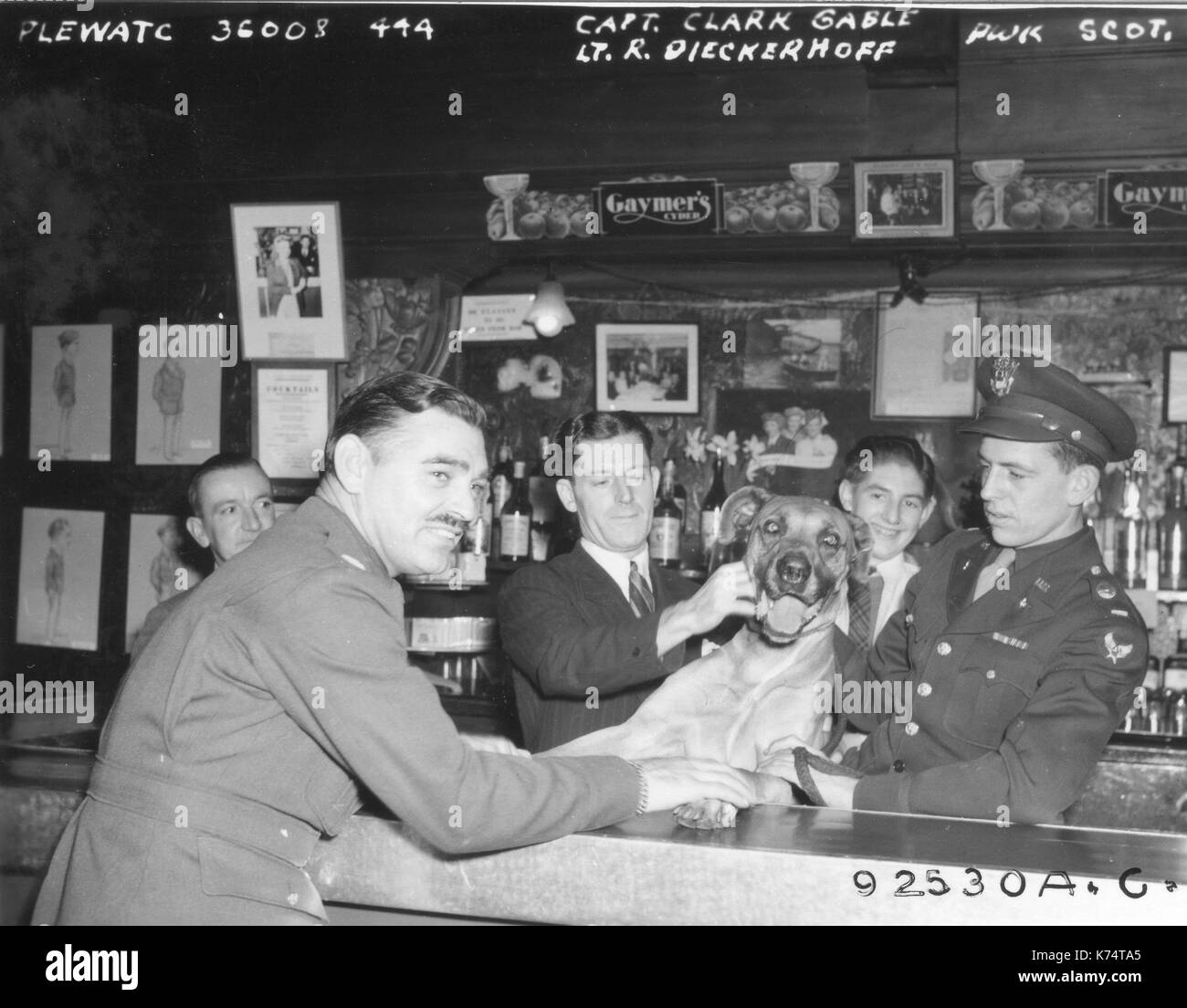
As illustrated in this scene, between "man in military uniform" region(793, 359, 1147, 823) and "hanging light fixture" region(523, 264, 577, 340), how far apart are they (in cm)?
280

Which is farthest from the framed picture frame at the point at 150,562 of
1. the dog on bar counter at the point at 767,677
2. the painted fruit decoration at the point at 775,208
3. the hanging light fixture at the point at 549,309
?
the dog on bar counter at the point at 767,677

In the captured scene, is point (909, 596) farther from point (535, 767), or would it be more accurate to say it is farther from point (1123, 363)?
point (1123, 363)

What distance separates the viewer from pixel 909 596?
116 inches

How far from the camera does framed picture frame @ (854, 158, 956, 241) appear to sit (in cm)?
461

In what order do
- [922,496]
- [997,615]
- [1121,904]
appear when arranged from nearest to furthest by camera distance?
[1121,904] < [997,615] < [922,496]

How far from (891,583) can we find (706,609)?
60.0 inches

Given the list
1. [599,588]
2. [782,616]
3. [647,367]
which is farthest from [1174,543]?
[599,588]

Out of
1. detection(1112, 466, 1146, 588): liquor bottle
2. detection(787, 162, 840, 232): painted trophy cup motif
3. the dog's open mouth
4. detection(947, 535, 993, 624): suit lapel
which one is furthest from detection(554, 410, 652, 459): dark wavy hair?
detection(1112, 466, 1146, 588): liquor bottle

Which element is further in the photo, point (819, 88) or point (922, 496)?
point (819, 88)

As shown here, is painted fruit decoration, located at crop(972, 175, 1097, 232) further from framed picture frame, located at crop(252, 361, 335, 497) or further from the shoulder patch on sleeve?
framed picture frame, located at crop(252, 361, 335, 497)

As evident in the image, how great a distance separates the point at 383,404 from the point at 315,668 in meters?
0.45

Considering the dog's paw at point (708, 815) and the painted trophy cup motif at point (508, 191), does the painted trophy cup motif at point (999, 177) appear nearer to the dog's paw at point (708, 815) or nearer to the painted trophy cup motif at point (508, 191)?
the painted trophy cup motif at point (508, 191)

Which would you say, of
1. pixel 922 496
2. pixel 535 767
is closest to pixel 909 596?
pixel 922 496
